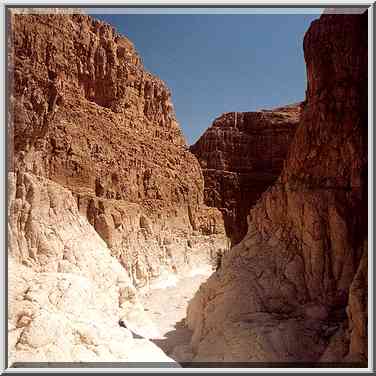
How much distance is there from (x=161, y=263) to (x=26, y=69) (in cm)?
1360

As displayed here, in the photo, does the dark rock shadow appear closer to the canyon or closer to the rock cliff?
the canyon

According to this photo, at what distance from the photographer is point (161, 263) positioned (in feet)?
66.1

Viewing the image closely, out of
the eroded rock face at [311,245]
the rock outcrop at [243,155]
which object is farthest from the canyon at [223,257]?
the rock outcrop at [243,155]

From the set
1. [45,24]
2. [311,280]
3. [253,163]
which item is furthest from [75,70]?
[253,163]

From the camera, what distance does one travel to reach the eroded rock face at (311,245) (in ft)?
25.0

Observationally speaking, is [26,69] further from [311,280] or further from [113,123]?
[113,123]

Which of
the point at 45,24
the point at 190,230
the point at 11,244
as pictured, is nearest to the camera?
the point at 11,244

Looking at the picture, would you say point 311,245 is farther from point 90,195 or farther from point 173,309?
point 90,195

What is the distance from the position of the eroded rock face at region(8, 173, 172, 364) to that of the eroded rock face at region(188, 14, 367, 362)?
1.91m

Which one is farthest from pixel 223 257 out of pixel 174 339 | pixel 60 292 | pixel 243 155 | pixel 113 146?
pixel 243 155

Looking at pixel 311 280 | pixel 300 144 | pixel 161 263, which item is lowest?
pixel 161 263

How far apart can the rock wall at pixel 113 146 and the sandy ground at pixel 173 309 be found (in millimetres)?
861

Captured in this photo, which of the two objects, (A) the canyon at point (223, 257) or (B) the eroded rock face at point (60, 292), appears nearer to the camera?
(B) the eroded rock face at point (60, 292)

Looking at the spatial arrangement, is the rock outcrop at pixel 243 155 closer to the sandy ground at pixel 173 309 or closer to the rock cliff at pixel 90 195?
Result: the rock cliff at pixel 90 195
